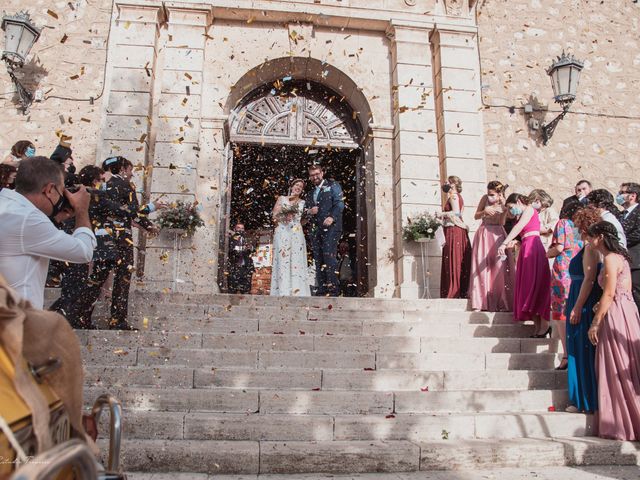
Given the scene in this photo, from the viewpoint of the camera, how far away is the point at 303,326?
18.9 ft

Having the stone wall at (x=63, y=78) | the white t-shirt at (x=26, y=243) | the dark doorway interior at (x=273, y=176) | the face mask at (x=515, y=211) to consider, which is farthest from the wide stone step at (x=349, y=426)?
the dark doorway interior at (x=273, y=176)

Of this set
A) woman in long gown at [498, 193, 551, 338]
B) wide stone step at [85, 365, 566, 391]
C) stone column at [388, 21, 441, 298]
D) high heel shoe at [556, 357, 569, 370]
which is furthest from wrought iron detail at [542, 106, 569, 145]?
wide stone step at [85, 365, 566, 391]

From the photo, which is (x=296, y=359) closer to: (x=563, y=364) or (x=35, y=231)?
(x=563, y=364)

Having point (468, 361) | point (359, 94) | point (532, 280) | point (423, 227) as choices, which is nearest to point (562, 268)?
point (532, 280)

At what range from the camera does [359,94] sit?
381 inches

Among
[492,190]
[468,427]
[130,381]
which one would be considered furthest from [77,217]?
[492,190]

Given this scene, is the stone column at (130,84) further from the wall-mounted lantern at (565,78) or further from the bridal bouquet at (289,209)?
the wall-mounted lantern at (565,78)

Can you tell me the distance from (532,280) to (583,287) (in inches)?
51.5

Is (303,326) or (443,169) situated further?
(443,169)

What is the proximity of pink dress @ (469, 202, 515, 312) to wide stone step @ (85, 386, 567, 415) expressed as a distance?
2152mm

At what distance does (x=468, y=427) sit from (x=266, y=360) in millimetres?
1898

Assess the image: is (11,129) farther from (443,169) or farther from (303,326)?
(443,169)

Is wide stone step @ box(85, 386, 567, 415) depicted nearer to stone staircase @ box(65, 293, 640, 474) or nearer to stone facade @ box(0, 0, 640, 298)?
stone staircase @ box(65, 293, 640, 474)

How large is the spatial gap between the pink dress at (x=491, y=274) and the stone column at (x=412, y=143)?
1870 mm
